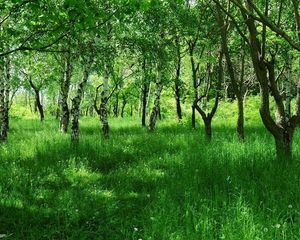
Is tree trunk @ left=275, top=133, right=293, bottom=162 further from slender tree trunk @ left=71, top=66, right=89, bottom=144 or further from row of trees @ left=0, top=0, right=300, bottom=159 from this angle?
slender tree trunk @ left=71, top=66, right=89, bottom=144

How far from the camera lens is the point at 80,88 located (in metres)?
13.2

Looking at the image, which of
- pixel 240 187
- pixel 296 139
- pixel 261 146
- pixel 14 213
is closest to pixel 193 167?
pixel 240 187

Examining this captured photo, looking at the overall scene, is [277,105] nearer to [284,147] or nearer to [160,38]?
[284,147]

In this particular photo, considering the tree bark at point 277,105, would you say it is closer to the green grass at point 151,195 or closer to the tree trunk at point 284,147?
the tree trunk at point 284,147

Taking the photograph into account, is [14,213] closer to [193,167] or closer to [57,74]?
[193,167]

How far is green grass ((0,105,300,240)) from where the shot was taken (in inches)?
202

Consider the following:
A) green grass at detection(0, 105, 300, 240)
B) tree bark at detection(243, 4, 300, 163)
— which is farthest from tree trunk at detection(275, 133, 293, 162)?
green grass at detection(0, 105, 300, 240)

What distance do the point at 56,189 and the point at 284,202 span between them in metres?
4.58

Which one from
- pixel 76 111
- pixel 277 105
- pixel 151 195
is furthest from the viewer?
pixel 76 111

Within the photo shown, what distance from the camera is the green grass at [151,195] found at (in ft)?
16.8

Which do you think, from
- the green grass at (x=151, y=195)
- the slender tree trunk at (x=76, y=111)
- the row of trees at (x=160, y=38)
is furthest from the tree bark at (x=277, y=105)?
the slender tree trunk at (x=76, y=111)

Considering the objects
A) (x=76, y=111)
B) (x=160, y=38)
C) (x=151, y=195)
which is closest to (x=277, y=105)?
(x=151, y=195)

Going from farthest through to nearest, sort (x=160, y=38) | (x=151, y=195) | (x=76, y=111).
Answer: (x=160, y=38) < (x=76, y=111) < (x=151, y=195)

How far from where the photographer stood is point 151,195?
6.97 metres
